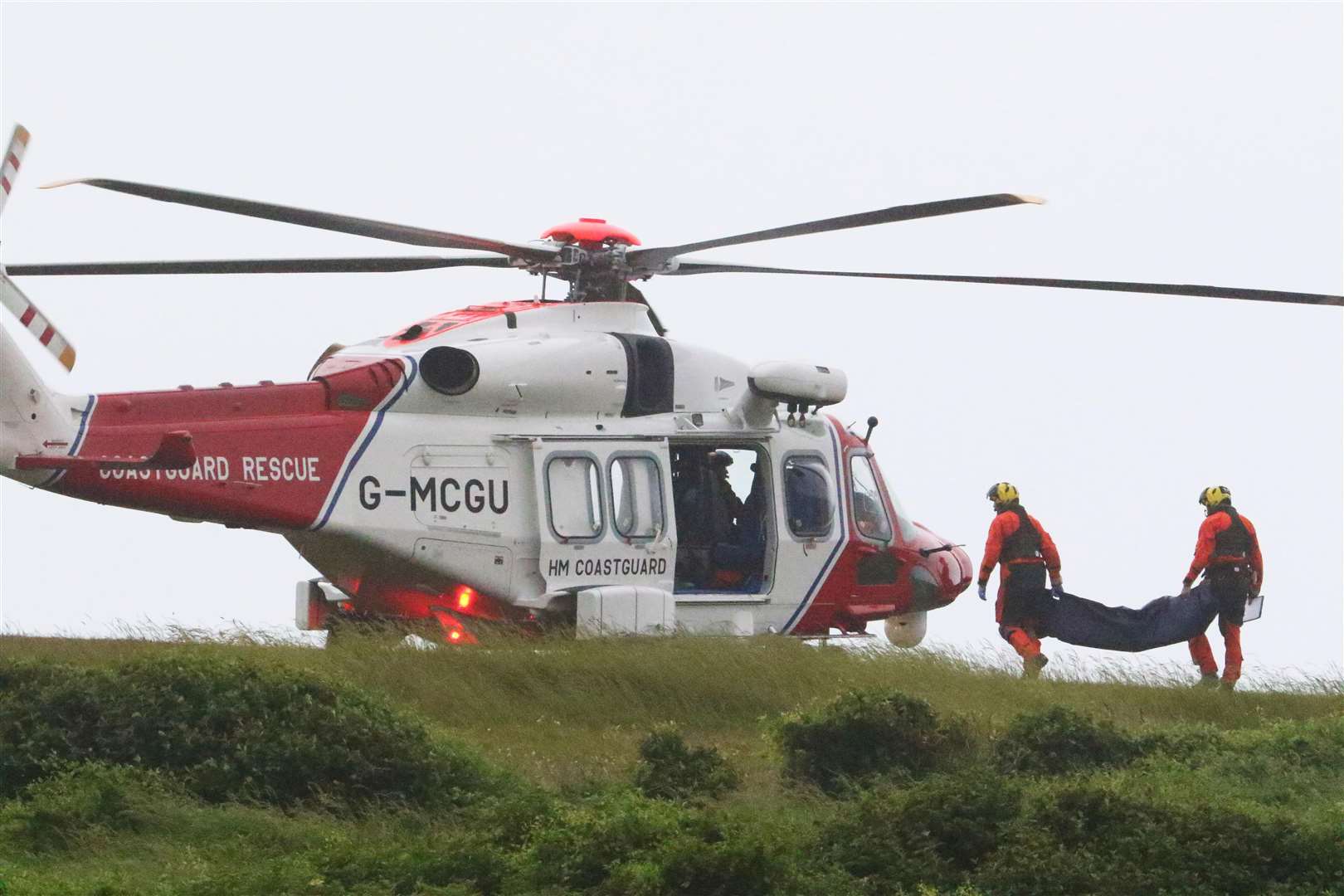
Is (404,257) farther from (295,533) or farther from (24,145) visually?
(24,145)

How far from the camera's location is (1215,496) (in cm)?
1817

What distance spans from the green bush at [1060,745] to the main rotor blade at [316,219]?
6.20 meters

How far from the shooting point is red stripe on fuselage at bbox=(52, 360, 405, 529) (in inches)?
591

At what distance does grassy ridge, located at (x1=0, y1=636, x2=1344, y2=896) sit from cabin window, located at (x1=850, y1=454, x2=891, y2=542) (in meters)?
3.73

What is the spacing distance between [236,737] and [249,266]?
6.27 m

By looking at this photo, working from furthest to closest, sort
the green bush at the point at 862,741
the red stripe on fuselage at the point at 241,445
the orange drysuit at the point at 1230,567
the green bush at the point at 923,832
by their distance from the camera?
the orange drysuit at the point at 1230,567
the red stripe on fuselage at the point at 241,445
the green bush at the point at 862,741
the green bush at the point at 923,832

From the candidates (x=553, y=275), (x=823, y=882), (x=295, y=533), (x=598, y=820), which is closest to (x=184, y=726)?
(x=598, y=820)

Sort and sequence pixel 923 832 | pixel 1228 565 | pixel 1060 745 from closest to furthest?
pixel 923 832, pixel 1060 745, pixel 1228 565

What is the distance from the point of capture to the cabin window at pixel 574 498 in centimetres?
1691

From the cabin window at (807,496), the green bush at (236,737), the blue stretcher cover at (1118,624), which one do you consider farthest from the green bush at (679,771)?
the blue stretcher cover at (1118,624)

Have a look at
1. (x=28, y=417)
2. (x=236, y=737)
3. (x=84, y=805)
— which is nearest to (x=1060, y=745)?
(x=236, y=737)

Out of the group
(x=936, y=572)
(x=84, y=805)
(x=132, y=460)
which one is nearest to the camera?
(x=84, y=805)

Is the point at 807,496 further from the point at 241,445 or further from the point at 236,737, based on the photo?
the point at 236,737

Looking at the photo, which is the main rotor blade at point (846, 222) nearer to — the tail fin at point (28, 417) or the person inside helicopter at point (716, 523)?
the person inside helicopter at point (716, 523)
